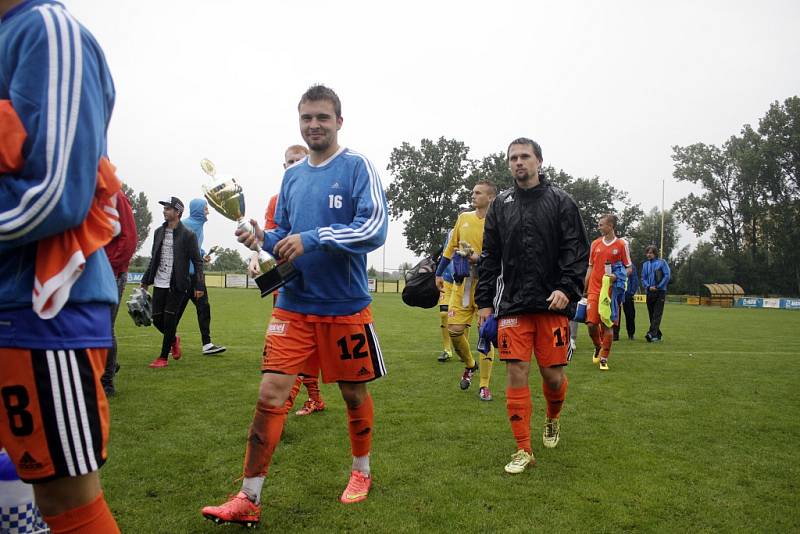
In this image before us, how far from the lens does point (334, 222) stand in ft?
11.1

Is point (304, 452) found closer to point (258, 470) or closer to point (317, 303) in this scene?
point (258, 470)

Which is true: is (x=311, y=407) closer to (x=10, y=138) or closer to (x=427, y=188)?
(x=10, y=138)

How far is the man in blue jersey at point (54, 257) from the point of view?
5.09 ft

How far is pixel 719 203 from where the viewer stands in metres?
60.1

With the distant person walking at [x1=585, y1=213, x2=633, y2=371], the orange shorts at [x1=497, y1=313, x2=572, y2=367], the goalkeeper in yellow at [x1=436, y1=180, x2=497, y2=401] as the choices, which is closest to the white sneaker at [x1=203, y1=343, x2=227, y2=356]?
the goalkeeper in yellow at [x1=436, y1=180, x2=497, y2=401]

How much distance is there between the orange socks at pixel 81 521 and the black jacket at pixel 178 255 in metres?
6.50

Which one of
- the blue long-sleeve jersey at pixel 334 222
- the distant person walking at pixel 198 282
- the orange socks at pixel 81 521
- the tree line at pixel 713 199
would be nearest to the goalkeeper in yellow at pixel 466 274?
the blue long-sleeve jersey at pixel 334 222

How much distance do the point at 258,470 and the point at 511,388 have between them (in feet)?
6.57

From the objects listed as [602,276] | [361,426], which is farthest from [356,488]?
[602,276]

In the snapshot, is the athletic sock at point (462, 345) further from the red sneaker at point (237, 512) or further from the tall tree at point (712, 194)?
the tall tree at point (712, 194)

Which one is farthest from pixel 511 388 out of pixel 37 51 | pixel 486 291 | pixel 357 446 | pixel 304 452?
pixel 37 51

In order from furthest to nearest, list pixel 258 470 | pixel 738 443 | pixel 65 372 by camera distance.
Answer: pixel 738 443
pixel 258 470
pixel 65 372

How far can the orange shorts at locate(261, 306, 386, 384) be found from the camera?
3322 millimetres

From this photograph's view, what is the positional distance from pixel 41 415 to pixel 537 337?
3404 mm
